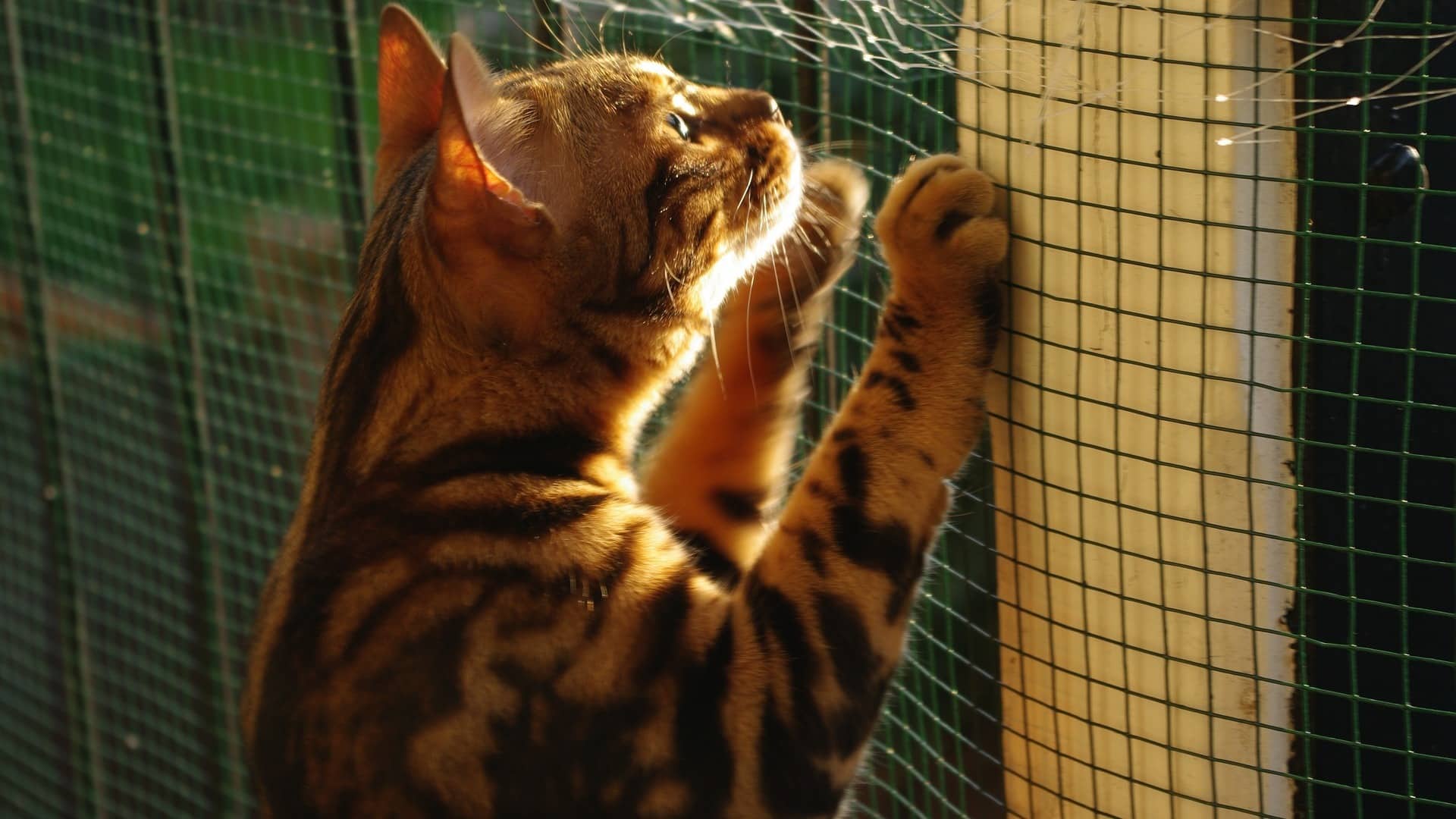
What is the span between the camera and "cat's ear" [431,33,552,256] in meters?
1.36

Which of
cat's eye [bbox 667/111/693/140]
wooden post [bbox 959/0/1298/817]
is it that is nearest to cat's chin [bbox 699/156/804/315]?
cat's eye [bbox 667/111/693/140]

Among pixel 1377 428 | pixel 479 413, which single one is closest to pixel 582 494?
pixel 479 413

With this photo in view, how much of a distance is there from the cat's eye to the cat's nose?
0.04 m

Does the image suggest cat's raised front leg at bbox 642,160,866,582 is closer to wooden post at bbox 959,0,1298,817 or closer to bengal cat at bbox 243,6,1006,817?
bengal cat at bbox 243,6,1006,817

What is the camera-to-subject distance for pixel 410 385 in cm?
154

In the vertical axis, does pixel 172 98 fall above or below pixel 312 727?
above

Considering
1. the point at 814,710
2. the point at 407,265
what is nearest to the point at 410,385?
the point at 407,265

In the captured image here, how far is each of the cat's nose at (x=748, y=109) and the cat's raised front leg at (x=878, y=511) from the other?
0.23 metres

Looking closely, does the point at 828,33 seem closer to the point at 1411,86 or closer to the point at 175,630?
the point at 1411,86

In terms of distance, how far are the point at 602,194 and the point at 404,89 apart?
15.0 inches

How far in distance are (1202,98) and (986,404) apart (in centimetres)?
42

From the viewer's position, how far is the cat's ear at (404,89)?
1.77 m

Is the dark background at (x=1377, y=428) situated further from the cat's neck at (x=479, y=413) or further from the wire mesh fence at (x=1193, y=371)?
the cat's neck at (x=479, y=413)

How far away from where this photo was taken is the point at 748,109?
1643 millimetres
